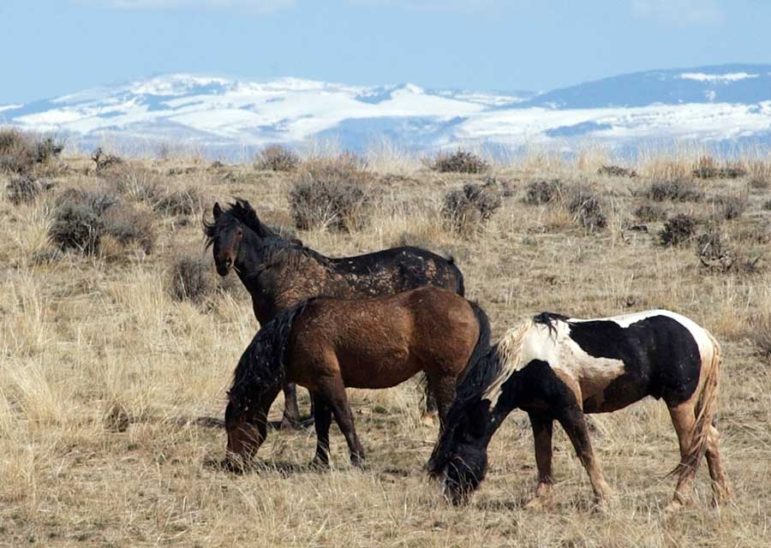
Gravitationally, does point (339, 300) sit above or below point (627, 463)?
above

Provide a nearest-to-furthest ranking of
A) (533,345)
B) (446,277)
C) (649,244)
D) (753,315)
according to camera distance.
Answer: (533,345) → (446,277) → (753,315) → (649,244)

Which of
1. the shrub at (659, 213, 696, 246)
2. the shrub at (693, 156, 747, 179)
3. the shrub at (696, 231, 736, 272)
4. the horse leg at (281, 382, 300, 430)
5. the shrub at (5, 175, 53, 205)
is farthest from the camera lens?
the shrub at (693, 156, 747, 179)

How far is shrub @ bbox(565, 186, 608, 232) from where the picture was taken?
18.6m

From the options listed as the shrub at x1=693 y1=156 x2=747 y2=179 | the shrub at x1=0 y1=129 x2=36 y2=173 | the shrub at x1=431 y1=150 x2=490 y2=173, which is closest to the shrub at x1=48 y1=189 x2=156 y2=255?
the shrub at x1=0 y1=129 x2=36 y2=173

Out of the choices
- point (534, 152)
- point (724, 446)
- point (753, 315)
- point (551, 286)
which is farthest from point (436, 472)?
point (534, 152)

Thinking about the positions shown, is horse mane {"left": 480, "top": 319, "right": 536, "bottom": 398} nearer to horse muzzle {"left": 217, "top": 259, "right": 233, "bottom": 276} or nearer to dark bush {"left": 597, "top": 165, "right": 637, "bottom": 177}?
horse muzzle {"left": 217, "top": 259, "right": 233, "bottom": 276}

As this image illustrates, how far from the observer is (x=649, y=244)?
17.9 meters

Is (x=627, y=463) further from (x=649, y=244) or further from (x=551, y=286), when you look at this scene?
(x=649, y=244)

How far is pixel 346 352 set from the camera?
9344 millimetres

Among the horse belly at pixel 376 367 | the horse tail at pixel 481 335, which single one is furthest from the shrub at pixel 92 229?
the horse tail at pixel 481 335

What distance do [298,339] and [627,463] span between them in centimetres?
228

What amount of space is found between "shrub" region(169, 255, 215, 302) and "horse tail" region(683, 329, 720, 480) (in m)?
7.96

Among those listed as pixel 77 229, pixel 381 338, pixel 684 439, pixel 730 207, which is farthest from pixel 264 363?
pixel 730 207

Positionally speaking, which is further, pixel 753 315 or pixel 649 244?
pixel 649 244
